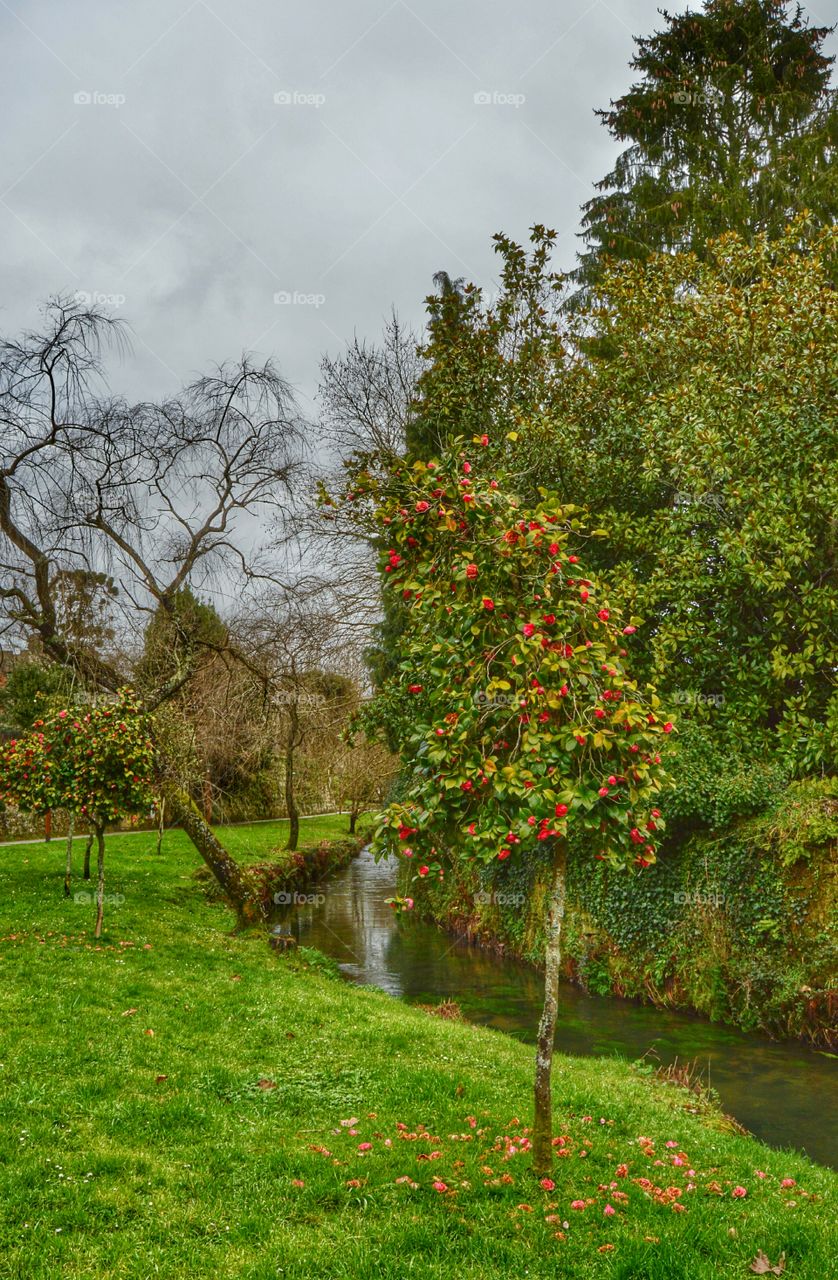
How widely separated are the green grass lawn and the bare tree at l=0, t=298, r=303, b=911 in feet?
16.2

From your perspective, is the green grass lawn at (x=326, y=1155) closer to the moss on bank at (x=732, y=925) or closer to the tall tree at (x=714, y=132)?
the moss on bank at (x=732, y=925)

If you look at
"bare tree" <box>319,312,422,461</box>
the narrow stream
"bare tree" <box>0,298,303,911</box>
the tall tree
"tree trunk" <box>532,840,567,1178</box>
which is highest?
the tall tree

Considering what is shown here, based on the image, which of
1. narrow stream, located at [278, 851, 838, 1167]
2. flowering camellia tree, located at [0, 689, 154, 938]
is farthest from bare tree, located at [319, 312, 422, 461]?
narrow stream, located at [278, 851, 838, 1167]

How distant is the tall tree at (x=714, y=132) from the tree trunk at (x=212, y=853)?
16.7 meters

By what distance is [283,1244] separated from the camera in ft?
14.8

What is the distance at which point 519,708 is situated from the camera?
5.29 metres

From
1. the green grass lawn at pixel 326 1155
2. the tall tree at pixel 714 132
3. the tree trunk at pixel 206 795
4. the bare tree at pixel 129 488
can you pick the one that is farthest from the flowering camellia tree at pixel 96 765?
the tall tree at pixel 714 132

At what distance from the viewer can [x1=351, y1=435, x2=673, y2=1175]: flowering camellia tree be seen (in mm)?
5141

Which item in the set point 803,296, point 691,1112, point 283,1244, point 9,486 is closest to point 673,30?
point 803,296

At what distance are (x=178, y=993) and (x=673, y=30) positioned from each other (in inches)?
1053

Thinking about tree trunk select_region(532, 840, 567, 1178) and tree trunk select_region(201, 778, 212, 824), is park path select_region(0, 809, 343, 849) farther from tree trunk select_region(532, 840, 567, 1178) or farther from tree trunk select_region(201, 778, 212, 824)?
tree trunk select_region(532, 840, 567, 1178)

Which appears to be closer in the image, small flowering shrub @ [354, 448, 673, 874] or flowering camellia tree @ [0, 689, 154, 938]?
small flowering shrub @ [354, 448, 673, 874]

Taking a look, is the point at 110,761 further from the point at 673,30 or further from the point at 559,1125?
the point at 673,30

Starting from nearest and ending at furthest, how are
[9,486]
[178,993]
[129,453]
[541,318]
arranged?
[178,993], [9,486], [129,453], [541,318]
